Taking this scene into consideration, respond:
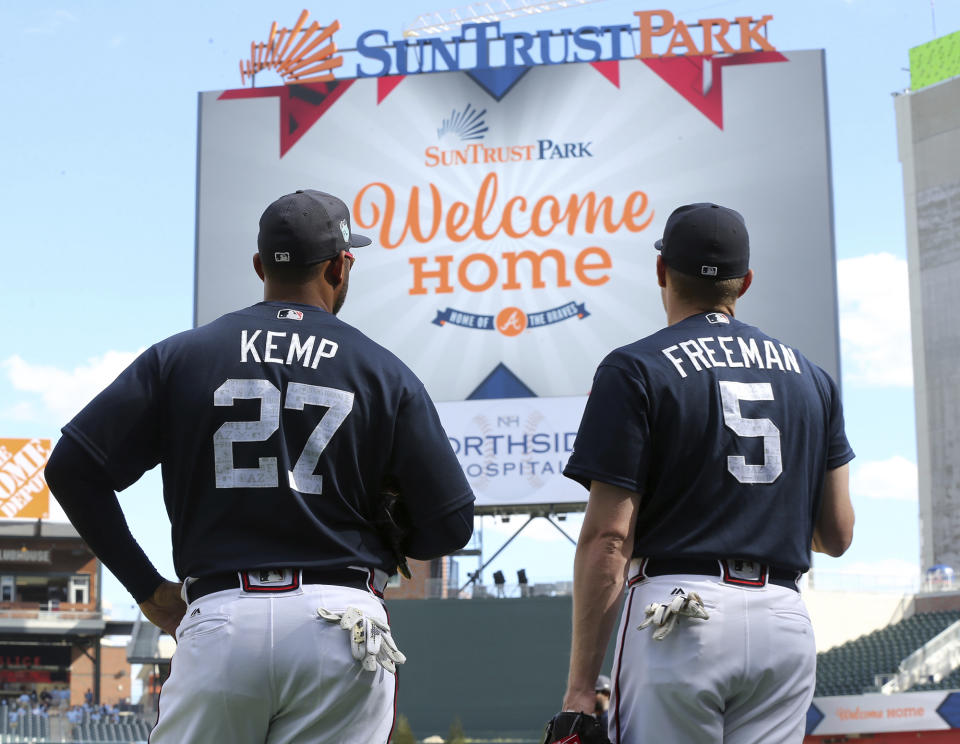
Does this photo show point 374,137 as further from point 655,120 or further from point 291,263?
point 291,263

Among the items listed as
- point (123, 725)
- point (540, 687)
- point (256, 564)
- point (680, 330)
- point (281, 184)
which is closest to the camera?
point (256, 564)

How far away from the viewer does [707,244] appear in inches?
113

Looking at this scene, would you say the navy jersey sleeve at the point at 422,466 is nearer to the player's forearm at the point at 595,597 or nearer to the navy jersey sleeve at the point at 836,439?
the player's forearm at the point at 595,597

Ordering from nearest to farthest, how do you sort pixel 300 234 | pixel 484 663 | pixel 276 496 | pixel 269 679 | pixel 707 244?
pixel 269 679 < pixel 276 496 < pixel 300 234 < pixel 707 244 < pixel 484 663

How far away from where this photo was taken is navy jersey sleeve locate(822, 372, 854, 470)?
114 inches

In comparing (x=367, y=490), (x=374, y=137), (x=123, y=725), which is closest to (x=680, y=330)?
(x=367, y=490)

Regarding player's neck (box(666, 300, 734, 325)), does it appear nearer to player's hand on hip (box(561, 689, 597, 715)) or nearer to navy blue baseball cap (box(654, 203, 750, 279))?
navy blue baseball cap (box(654, 203, 750, 279))

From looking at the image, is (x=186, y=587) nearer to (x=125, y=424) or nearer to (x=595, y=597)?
(x=125, y=424)

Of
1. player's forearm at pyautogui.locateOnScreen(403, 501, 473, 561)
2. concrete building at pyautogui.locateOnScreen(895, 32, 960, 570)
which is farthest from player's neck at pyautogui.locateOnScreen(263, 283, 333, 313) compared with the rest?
concrete building at pyautogui.locateOnScreen(895, 32, 960, 570)

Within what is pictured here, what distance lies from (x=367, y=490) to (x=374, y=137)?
2244 centimetres

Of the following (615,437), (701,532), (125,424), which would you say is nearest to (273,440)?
(125,424)

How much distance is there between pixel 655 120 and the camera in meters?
23.5

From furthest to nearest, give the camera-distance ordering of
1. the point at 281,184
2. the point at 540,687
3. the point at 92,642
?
the point at 92,642, the point at 281,184, the point at 540,687

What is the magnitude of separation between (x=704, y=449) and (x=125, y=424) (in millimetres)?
1115
